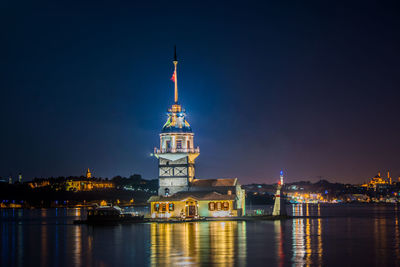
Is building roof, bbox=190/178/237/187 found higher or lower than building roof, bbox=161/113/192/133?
lower

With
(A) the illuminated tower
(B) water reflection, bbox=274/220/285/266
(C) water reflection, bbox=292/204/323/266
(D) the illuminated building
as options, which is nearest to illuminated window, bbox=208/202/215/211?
(D) the illuminated building

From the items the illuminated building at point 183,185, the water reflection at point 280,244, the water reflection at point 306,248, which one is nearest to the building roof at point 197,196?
the illuminated building at point 183,185

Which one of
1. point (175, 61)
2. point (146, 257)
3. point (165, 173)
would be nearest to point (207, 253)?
point (146, 257)

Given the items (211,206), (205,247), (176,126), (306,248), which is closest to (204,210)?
(211,206)

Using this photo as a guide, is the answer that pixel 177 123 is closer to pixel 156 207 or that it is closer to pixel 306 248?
pixel 156 207

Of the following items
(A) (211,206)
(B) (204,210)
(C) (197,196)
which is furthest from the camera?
(C) (197,196)

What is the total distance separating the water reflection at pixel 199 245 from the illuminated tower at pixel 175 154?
17746 mm

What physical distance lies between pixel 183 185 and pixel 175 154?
4.44 meters

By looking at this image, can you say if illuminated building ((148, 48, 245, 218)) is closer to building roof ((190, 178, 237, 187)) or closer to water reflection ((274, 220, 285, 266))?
building roof ((190, 178, 237, 187))

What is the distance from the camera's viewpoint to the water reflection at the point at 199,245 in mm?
42500

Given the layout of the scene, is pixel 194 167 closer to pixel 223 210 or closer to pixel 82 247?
pixel 223 210

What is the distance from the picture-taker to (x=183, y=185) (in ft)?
292

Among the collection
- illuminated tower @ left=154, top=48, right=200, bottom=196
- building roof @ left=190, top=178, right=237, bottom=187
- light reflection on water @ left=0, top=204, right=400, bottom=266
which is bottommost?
light reflection on water @ left=0, top=204, right=400, bottom=266

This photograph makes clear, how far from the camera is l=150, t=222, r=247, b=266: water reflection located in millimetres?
42500
